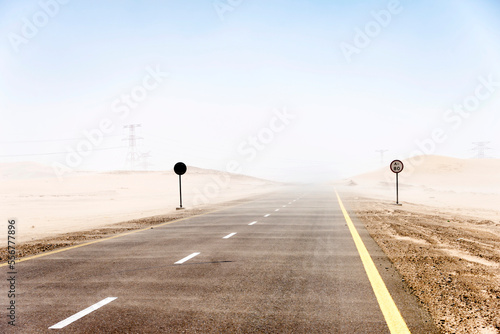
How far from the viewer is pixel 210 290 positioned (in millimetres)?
6504

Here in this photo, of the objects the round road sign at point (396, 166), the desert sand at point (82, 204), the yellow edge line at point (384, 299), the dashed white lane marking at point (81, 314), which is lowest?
the desert sand at point (82, 204)

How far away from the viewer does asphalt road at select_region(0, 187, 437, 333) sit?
4.91 metres

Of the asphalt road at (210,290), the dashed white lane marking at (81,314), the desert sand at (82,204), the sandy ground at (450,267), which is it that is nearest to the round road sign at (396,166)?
the sandy ground at (450,267)

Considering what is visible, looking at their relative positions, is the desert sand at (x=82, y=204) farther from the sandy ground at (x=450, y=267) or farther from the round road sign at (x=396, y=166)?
the round road sign at (x=396, y=166)

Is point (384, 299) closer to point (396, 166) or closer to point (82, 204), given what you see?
point (396, 166)

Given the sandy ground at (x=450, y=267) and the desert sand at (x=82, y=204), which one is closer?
the sandy ground at (x=450, y=267)

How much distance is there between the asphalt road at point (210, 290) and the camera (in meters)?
4.91

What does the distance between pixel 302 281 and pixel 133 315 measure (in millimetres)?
2897

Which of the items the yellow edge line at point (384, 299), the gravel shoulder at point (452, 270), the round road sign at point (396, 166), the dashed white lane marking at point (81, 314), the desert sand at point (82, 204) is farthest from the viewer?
the round road sign at point (396, 166)

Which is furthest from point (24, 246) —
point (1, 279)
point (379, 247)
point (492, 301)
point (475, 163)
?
point (475, 163)

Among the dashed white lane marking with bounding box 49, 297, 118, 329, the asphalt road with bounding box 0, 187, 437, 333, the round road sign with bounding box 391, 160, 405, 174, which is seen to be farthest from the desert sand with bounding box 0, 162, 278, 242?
the round road sign with bounding box 391, 160, 405, 174

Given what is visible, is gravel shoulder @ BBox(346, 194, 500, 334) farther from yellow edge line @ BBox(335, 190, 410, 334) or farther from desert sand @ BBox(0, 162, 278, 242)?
desert sand @ BBox(0, 162, 278, 242)

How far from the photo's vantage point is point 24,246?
12.0 metres

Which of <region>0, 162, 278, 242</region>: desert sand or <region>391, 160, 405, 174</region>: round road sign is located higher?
<region>391, 160, 405, 174</region>: round road sign
